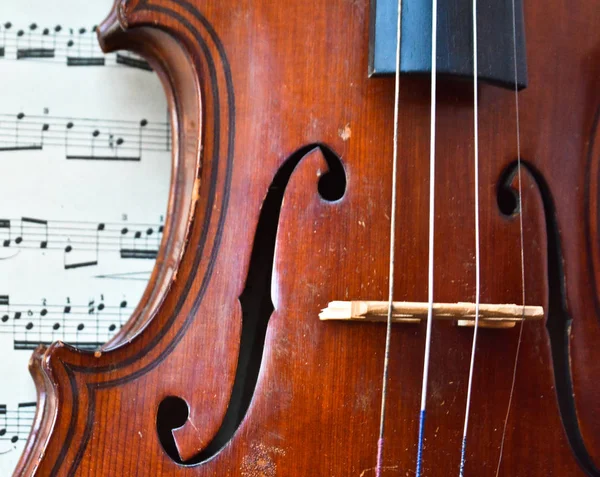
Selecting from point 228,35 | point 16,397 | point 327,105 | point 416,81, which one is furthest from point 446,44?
point 16,397

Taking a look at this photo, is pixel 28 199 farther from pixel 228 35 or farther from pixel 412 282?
pixel 412 282

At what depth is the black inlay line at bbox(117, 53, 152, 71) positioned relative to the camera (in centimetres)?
133

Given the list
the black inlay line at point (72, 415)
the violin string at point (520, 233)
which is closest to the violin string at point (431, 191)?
the violin string at point (520, 233)

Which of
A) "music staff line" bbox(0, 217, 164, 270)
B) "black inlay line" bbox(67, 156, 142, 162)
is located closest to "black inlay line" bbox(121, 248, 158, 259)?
"music staff line" bbox(0, 217, 164, 270)

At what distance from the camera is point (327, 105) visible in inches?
37.9

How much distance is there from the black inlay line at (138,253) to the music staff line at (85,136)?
0.56 ft

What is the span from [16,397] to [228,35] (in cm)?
75

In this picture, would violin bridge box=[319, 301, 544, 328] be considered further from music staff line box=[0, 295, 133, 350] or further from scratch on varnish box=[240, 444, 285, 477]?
music staff line box=[0, 295, 133, 350]

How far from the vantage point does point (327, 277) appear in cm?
92

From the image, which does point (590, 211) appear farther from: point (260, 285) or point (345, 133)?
point (260, 285)

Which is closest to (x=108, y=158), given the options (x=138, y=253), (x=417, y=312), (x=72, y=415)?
(x=138, y=253)

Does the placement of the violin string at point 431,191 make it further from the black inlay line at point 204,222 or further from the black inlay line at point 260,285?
the black inlay line at point 204,222

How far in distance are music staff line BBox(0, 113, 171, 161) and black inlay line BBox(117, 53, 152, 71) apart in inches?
4.0

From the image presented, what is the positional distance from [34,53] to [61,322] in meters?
0.50
